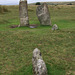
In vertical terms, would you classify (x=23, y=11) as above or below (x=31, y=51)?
above

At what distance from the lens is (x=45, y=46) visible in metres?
10.7

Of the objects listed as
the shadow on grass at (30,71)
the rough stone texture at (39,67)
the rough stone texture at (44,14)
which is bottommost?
the shadow on grass at (30,71)

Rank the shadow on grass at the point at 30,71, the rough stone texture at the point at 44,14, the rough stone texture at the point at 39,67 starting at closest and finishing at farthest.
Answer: the rough stone texture at the point at 39,67 < the shadow on grass at the point at 30,71 < the rough stone texture at the point at 44,14

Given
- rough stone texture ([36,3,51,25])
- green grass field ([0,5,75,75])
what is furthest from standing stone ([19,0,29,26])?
green grass field ([0,5,75,75])

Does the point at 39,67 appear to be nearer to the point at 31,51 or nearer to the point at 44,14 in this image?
the point at 31,51

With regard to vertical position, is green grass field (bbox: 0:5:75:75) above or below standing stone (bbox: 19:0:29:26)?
below

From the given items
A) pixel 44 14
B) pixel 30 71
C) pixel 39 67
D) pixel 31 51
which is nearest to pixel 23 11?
pixel 44 14

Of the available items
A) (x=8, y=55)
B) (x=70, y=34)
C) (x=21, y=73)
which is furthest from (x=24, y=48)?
(x=70, y=34)

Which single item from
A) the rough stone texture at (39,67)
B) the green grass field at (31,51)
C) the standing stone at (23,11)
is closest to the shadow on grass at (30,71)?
the green grass field at (31,51)

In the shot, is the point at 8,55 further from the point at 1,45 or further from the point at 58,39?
the point at 58,39

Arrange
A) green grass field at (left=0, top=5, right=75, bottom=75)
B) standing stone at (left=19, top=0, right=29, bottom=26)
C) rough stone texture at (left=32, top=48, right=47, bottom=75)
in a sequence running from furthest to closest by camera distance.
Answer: standing stone at (left=19, top=0, right=29, bottom=26) < green grass field at (left=0, top=5, right=75, bottom=75) < rough stone texture at (left=32, top=48, right=47, bottom=75)

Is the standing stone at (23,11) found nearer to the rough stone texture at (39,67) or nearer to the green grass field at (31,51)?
the green grass field at (31,51)

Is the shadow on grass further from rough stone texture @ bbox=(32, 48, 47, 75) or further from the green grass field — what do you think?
rough stone texture @ bbox=(32, 48, 47, 75)

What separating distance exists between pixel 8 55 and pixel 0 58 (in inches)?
22.4
